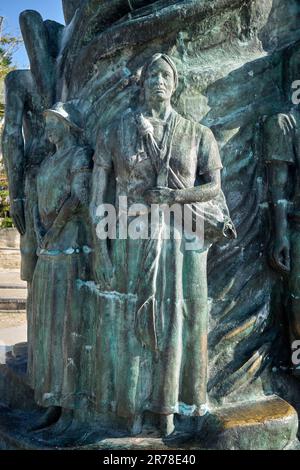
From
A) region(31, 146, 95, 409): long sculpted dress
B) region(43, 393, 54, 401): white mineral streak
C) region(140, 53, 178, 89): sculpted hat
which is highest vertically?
region(140, 53, 178, 89): sculpted hat

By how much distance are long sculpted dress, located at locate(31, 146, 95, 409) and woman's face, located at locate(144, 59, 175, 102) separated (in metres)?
0.63

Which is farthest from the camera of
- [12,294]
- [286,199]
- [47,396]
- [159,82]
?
[12,294]

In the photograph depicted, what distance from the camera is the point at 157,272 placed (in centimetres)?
294

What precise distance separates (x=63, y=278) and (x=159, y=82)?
1475 mm

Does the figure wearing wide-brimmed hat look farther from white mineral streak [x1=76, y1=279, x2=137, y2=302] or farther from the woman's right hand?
the woman's right hand

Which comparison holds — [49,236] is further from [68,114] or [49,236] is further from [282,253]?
[282,253]

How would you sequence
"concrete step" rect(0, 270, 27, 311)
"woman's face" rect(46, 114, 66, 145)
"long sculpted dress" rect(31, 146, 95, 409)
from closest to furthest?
1. "long sculpted dress" rect(31, 146, 95, 409)
2. "woman's face" rect(46, 114, 66, 145)
3. "concrete step" rect(0, 270, 27, 311)

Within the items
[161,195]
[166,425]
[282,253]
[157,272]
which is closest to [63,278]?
[157,272]

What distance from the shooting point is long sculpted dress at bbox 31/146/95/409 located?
3.21m

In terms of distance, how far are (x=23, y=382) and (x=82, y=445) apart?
42.4 inches

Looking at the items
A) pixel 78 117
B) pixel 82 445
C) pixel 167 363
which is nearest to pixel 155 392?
pixel 167 363

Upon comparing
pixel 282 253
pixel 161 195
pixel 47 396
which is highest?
pixel 161 195

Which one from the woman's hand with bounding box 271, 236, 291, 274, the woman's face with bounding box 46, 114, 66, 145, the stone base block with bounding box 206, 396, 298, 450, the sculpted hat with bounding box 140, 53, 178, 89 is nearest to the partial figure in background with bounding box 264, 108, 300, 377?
the woman's hand with bounding box 271, 236, 291, 274

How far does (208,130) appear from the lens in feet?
10.3
